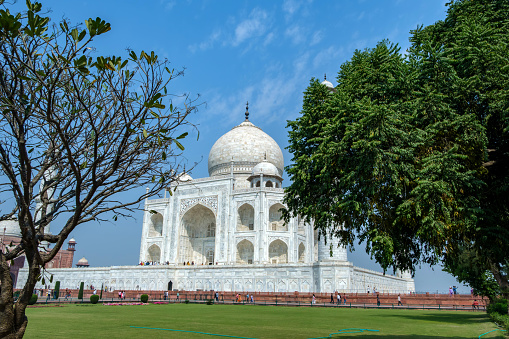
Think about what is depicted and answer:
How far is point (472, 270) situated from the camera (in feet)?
56.9

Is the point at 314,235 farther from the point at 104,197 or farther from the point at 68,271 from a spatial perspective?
the point at 104,197

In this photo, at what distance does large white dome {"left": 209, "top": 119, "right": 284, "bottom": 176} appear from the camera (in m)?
41.4

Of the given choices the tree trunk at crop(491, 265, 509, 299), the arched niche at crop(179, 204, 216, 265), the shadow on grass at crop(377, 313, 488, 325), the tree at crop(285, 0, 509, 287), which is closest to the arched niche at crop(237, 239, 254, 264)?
the arched niche at crop(179, 204, 216, 265)

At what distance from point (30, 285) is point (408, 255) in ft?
22.5

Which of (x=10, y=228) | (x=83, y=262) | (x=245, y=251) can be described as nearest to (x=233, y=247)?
(x=245, y=251)

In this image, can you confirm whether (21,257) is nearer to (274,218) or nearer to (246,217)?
(246,217)

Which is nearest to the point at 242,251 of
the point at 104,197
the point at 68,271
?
the point at 68,271

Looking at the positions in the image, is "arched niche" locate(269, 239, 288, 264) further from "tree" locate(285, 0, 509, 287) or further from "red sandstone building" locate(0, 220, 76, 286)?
"red sandstone building" locate(0, 220, 76, 286)

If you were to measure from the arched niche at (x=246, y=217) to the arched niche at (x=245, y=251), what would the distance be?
1406mm

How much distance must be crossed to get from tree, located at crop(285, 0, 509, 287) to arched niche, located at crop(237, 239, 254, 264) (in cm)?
2747

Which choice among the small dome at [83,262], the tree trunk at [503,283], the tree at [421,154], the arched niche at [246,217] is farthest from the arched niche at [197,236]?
the tree at [421,154]

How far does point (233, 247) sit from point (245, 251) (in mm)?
2034

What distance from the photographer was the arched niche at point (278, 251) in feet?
113

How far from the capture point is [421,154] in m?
6.90
